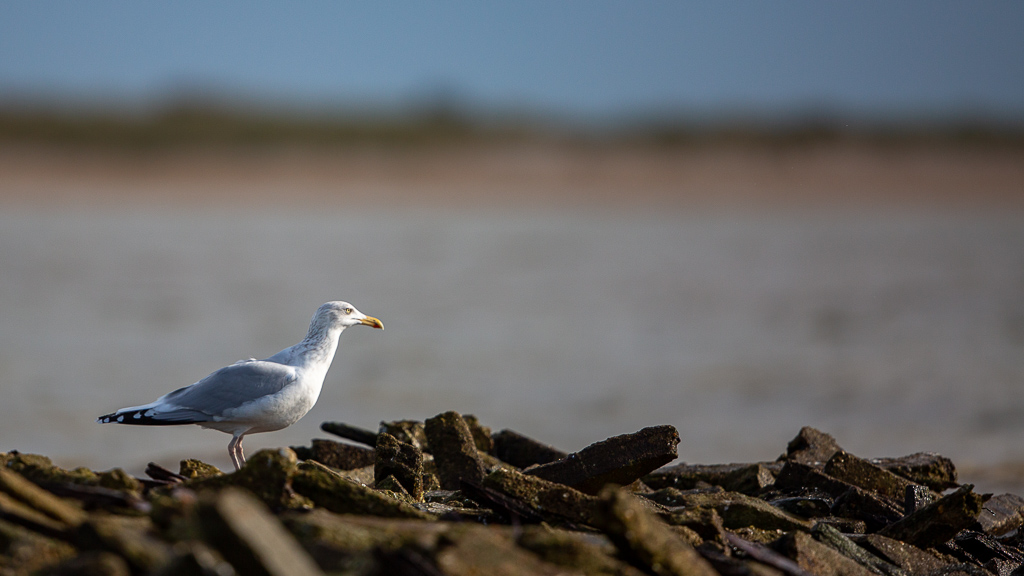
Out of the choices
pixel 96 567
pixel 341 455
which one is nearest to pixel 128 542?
pixel 96 567

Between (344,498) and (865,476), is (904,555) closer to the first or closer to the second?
(865,476)

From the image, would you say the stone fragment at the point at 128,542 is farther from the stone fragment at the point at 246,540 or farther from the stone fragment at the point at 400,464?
the stone fragment at the point at 400,464

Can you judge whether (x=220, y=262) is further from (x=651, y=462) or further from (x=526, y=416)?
(x=651, y=462)

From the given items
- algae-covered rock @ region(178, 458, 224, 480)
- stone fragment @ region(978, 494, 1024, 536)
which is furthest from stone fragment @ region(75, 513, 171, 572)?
stone fragment @ region(978, 494, 1024, 536)

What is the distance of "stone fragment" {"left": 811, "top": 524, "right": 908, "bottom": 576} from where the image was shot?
14.4ft

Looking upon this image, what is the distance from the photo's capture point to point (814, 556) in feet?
13.6

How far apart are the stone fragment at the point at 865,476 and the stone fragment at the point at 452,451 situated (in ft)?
6.07

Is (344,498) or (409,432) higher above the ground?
(409,432)

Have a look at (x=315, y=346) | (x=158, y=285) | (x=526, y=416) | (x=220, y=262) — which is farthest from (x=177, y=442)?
(x=220, y=262)

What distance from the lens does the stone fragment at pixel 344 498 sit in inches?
159

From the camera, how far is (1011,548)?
5.02m

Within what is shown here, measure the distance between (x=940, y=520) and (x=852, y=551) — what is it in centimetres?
47

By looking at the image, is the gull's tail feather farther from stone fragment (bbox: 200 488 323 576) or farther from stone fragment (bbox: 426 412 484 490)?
stone fragment (bbox: 200 488 323 576)

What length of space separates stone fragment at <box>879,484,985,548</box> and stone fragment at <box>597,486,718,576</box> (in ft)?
4.93
